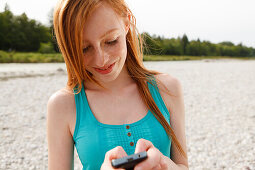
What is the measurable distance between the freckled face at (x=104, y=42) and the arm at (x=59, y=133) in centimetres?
33

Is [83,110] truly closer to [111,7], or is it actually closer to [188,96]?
[111,7]

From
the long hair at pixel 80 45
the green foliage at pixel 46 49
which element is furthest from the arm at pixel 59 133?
the green foliage at pixel 46 49

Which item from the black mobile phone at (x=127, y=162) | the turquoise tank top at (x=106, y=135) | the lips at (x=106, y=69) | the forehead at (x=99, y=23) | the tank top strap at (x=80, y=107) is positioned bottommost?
the turquoise tank top at (x=106, y=135)

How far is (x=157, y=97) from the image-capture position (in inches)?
72.3

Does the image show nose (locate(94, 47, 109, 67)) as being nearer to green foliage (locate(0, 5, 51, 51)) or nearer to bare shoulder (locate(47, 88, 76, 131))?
bare shoulder (locate(47, 88, 76, 131))

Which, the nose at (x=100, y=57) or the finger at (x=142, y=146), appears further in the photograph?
the nose at (x=100, y=57)

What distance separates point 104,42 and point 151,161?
2.82ft

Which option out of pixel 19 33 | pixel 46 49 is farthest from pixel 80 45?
pixel 19 33

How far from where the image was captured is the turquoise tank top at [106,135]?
1.61 metres

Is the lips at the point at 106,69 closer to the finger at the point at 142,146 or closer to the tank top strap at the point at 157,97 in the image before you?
the tank top strap at the point at 157,97

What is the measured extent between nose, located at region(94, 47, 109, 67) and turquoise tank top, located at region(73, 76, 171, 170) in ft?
1.20

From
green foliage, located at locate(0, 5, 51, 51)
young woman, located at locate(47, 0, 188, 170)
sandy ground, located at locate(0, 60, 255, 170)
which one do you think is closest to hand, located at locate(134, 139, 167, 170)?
young woman, located at locate(47, 0, 188, 170)

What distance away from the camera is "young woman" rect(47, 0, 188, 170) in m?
1.49

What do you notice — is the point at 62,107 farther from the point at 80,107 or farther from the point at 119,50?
the point at 119,50
